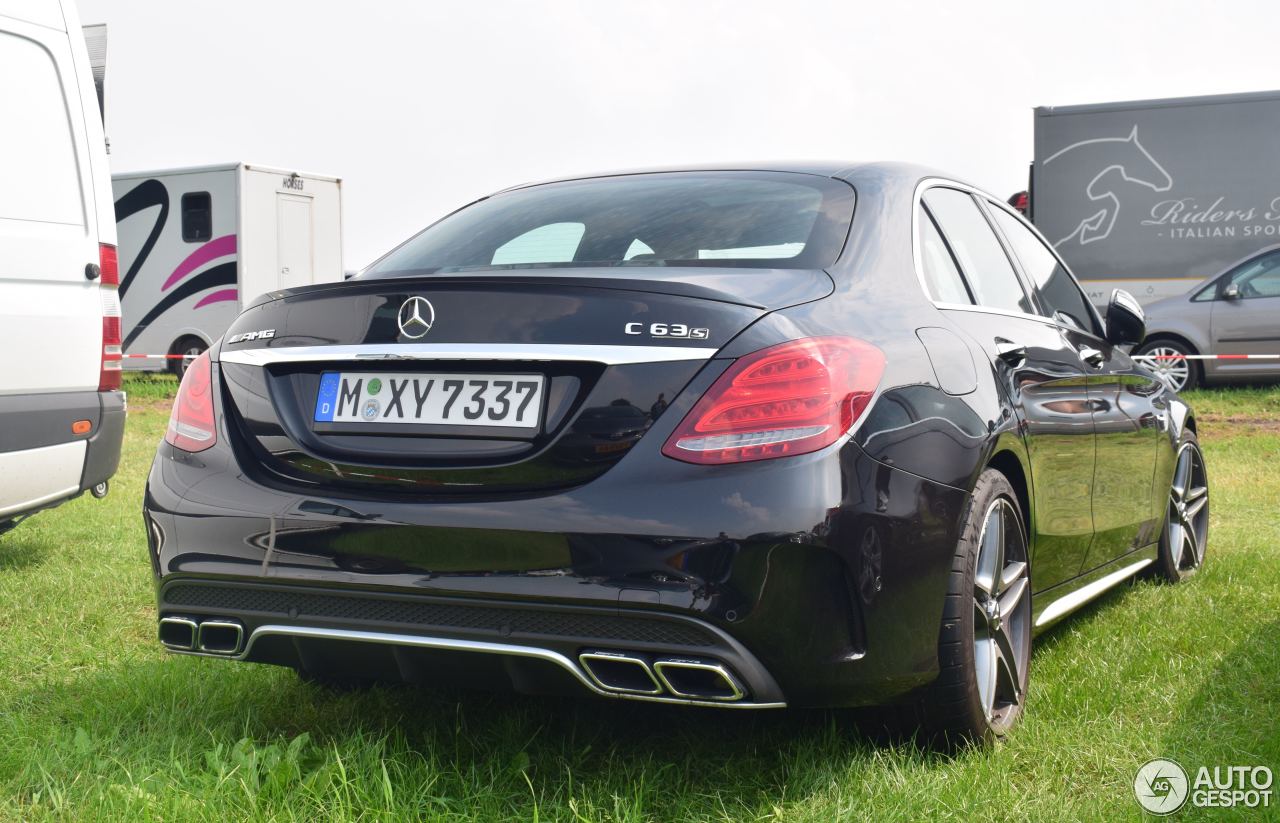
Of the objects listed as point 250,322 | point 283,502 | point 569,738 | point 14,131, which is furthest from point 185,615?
point 14,131

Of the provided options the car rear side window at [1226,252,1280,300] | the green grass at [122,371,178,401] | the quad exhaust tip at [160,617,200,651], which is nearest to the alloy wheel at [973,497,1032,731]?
the quad exhaust tip at [160,617,200,651]

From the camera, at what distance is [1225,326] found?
13.3 m

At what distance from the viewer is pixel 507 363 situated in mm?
2531

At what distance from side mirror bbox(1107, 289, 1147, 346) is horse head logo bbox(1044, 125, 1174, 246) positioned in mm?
10927

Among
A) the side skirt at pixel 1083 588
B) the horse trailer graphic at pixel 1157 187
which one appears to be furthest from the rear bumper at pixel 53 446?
the horse trailer graphic at pixel 1157 187

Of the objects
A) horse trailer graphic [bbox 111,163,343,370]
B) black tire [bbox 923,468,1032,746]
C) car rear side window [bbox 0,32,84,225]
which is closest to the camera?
black tire [bbox 923,468,1032,746]

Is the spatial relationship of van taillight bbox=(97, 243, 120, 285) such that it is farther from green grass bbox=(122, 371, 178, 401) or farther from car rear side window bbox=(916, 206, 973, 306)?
green grass bbox=(122, 371, 178, 401)

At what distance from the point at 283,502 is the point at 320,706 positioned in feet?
3.14

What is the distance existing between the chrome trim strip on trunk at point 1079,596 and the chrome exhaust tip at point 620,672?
1393 millimetres

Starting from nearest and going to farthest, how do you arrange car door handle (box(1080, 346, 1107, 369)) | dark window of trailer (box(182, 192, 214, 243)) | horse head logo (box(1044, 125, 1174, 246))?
car door handle (box(1080, 346, 1107, 369))
horse head logo (box(1044, 125, 1174, 246))
dark window of trailer (box(182, 192, 214, 243))

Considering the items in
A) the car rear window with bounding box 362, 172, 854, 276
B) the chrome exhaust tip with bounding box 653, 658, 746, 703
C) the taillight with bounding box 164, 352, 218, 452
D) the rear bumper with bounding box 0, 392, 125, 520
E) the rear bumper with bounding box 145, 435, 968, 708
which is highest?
the car rear window with bounding box 362, 172, 854, 276

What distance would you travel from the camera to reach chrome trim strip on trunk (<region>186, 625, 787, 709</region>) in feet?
7.94

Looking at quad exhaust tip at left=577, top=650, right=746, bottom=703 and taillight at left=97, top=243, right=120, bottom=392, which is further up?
taillight at left=97, top=243, right=120, bottom=392

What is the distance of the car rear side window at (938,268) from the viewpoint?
10.4 ft
